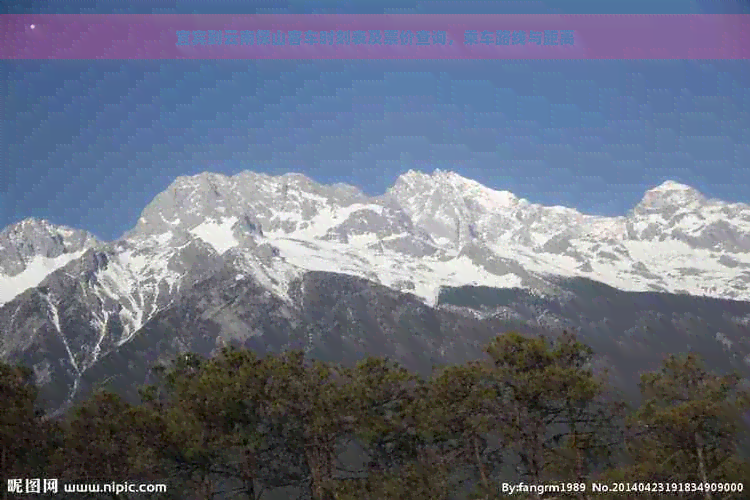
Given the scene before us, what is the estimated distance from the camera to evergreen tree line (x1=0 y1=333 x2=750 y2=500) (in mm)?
25453

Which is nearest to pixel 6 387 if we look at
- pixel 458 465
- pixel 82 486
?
pixel 82 486

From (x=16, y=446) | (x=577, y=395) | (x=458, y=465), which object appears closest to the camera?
(x=16, y=446)

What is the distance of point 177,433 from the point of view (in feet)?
83.8

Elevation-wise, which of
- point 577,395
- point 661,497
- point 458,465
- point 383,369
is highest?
point 383,369

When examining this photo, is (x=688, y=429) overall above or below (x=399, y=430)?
below

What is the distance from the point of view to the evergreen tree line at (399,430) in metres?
25.5

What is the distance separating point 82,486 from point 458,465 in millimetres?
13383

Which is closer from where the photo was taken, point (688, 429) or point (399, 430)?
point (688, 429)

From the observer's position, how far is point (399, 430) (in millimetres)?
27953

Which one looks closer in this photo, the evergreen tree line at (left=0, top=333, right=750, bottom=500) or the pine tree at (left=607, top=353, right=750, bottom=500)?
the evergreen tree line at (left=0, top=333, right=750, bottom=500)

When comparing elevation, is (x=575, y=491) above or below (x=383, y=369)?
below

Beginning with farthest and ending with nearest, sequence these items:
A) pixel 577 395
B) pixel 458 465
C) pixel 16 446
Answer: pixel 458 465
pixel 577 395
pixel 16 446

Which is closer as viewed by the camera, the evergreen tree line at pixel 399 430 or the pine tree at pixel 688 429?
the evergreen tree line at pixel 399 430

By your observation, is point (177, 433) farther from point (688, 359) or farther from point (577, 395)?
point (688, 359)
